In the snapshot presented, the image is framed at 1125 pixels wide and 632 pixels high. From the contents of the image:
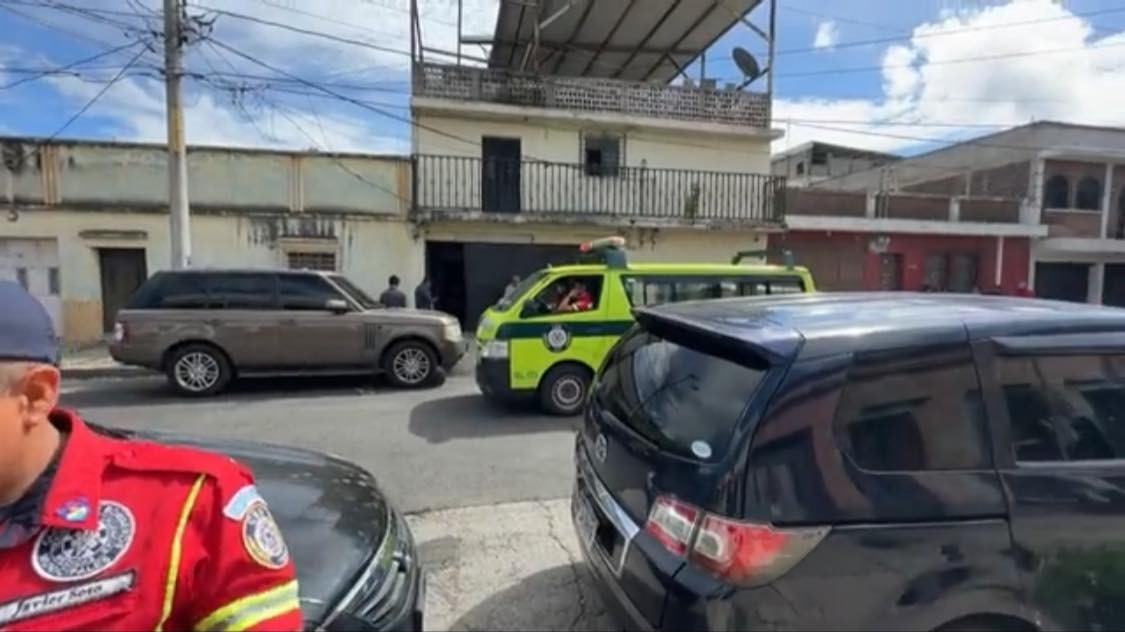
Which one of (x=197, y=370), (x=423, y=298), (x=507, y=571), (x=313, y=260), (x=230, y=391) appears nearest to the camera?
(x=507, y=571)

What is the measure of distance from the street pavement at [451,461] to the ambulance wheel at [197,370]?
19 cm

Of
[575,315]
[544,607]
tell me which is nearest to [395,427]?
[575,315]

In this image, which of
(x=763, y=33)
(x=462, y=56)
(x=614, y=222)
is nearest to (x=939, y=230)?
(x=763, y=33)

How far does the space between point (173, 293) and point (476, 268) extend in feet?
22.7

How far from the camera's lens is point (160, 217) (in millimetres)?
12523

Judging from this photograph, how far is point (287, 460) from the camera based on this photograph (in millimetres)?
2918

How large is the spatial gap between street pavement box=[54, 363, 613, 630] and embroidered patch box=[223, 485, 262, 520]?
2139mm

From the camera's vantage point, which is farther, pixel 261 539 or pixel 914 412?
pixel 914 412

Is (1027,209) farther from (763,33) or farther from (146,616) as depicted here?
(146,616)

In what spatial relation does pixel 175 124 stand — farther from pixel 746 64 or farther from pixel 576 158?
pixel 746 64

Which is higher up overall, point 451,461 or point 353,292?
point 353,292

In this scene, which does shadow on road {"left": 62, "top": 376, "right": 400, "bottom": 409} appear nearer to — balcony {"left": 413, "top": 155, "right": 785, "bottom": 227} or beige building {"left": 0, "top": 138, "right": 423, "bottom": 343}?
beige building {"left": 0, "top": 138, "right": 423, "bottom": 343}

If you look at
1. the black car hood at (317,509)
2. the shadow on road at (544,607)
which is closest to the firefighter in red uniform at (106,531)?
the black car hood at (317,509)

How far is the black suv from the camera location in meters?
1.96
